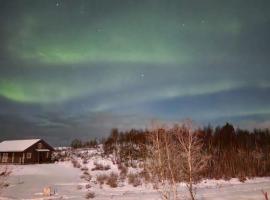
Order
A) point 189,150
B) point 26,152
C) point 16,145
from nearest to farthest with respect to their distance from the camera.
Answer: point 189,150
point 26,152
point 16,145

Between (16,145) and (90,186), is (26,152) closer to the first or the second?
(16,145)

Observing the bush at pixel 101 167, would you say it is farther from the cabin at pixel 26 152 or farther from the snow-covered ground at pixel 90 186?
the cabin at pixel 26 152

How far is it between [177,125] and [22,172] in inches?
1333

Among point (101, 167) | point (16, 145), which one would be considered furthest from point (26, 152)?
point (101, 167)

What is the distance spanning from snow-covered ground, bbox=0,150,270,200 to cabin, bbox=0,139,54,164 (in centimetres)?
845

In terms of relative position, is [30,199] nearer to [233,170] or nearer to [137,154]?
[233,170]

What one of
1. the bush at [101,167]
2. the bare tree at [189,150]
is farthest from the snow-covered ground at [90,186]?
the bare tree at [189,150]

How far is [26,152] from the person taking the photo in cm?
6594

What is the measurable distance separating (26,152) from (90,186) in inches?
1400

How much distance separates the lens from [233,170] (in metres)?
51.3

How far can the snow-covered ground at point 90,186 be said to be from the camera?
27.4 m

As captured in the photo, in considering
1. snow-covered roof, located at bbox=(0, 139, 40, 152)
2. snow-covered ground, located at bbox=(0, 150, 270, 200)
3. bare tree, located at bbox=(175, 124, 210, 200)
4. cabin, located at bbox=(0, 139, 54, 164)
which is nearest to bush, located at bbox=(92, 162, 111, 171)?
snow-covered ground, located at bbox=(0, 150, 270, 200)

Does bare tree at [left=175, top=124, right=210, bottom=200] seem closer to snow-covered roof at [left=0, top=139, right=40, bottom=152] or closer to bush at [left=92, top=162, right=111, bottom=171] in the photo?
bush at [left=92, top=162, right=111, bottom=171]

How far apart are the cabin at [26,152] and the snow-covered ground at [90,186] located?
8.45m
